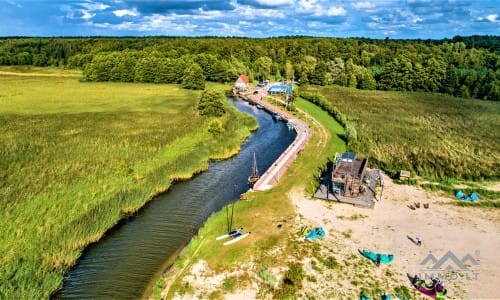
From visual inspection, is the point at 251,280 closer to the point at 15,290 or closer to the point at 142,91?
the point at 15,290

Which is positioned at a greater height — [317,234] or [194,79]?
[194,79]

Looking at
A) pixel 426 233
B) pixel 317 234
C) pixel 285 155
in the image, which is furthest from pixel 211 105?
pixel 426 233

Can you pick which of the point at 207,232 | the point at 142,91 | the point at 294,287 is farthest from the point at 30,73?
the point at 294,287

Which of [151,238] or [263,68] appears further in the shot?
[263,68]

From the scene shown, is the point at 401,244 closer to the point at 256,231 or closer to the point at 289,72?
the point at 256,231

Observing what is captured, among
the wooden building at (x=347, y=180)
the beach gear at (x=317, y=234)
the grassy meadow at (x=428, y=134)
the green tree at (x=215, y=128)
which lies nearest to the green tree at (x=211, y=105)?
the green tree at (x=215, y=128)

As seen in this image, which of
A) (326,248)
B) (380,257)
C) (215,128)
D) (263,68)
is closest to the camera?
(380,257)
